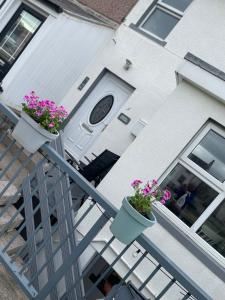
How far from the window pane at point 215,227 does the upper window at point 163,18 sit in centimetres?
452

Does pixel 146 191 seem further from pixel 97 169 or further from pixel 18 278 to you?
pixel 97 169

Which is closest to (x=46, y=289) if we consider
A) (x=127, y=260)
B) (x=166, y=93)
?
(x=127, y=260)

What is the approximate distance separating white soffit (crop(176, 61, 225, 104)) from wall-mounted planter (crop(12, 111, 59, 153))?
2230 mm

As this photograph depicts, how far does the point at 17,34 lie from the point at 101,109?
2.71 metres

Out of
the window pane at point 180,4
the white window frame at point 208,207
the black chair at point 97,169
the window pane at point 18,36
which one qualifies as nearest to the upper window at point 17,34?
the window pane at point 18,36

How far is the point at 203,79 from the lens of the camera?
452cm

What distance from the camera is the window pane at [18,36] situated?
28.5 ft

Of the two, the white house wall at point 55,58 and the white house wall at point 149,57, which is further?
the white house wall at point 55,58

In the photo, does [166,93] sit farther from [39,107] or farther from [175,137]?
[39,107]

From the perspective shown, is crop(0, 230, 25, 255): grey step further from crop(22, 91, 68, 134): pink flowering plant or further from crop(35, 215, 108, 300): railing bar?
crop(22, 91, 68, 134): pink flowering plant

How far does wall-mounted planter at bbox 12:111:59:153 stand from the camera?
303 centimetres

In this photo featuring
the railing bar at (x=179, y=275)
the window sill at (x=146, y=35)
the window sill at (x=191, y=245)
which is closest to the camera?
the railing bar at (x=179, y=275)

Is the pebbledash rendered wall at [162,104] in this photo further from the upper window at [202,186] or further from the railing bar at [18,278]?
the railing bar at [18,278]

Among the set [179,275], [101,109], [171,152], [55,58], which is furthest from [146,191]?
[55,58]
